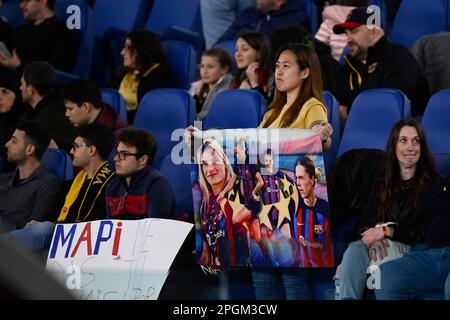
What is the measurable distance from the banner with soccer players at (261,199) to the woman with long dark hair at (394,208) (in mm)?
176

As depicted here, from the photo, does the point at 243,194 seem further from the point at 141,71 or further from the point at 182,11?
the point at 182,11

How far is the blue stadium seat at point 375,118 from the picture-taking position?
4.20m

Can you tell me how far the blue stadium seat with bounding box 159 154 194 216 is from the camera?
A: 4414mm

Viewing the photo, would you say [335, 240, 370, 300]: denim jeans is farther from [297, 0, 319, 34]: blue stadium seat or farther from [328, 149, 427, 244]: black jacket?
[297, 0, 319, 34]: blue stadium seat

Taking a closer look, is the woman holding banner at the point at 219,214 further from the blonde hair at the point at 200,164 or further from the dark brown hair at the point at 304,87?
the dark brown hair at the point at 304,87

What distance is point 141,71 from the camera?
221 inches

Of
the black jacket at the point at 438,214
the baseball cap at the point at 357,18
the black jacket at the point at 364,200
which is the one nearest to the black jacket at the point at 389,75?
the baseball cap at the point at 357,18

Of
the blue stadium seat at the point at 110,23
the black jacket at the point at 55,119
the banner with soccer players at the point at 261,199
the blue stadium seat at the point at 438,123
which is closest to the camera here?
the banner with soccer players at the point at 261,199

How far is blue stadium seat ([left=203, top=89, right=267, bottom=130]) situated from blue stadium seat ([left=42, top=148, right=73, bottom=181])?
0.74m

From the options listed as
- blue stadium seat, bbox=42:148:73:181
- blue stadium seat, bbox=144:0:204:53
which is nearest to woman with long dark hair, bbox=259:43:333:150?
blue stadium seat, bbox=42:148:73:181

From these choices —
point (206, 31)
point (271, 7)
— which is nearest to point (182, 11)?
point (206, 31)

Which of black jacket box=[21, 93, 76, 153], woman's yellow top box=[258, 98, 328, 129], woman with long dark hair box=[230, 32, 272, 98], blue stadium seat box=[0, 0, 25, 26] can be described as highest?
blue stadium seat box=[0, 0, 25, 26]

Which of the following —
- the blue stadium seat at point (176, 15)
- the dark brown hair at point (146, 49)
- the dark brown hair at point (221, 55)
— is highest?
the blue stadium seat at point (176, 15)

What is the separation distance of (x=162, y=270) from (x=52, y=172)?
1323mm
